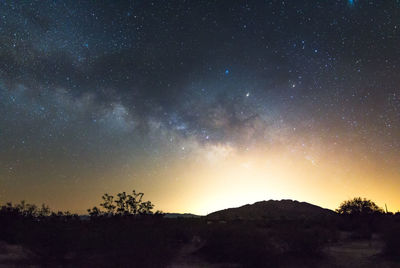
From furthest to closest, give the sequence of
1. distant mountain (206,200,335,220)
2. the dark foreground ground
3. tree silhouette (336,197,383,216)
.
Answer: distant mountain (206,200,335,220)
tree silhouette (336,197,383,216)
the dark foreground ground

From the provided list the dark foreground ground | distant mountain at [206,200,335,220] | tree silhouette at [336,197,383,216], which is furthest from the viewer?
distant mountain at [206,200,335,220]

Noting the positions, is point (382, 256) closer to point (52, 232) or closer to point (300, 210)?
point (52, 232)

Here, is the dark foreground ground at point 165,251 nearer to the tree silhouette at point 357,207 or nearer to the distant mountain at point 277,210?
the tree silhouette at point 357,207

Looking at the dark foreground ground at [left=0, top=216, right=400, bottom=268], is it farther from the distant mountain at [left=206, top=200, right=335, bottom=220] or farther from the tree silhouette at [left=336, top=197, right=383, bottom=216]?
the distant mountain at [left=206, top=200, right=335, bottom=220]

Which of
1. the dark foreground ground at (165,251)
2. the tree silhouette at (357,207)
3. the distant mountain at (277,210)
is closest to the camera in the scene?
the dark foreground ground at (165,251)

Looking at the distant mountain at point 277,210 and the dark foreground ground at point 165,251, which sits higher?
the distant mountain at point 277,210

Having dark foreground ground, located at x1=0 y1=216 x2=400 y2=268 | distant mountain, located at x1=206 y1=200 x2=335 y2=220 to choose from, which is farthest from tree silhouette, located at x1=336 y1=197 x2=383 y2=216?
distant mountain, located at x1=206 y1=200 x2=335 y2=220

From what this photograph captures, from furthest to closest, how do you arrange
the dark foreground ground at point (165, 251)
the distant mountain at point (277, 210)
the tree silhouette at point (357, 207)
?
1. the distant mountain at point (277, 210)
2. the tree silhouette at point (357, 207)
3. the dark foreground ground at point (165, 251)

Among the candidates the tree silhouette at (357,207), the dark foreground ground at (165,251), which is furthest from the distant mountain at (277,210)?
the dark foreground ground at (165,251)

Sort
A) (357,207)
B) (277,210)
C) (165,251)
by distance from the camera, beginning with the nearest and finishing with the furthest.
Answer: (165,251) < (357,207) < (277,210)

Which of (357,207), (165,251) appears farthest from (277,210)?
(165,251)

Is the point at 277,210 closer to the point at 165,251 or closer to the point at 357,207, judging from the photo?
the point at 357,207

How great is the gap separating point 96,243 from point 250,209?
105m

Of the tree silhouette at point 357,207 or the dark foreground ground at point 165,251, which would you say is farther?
the tree silhouette at point 357,207
